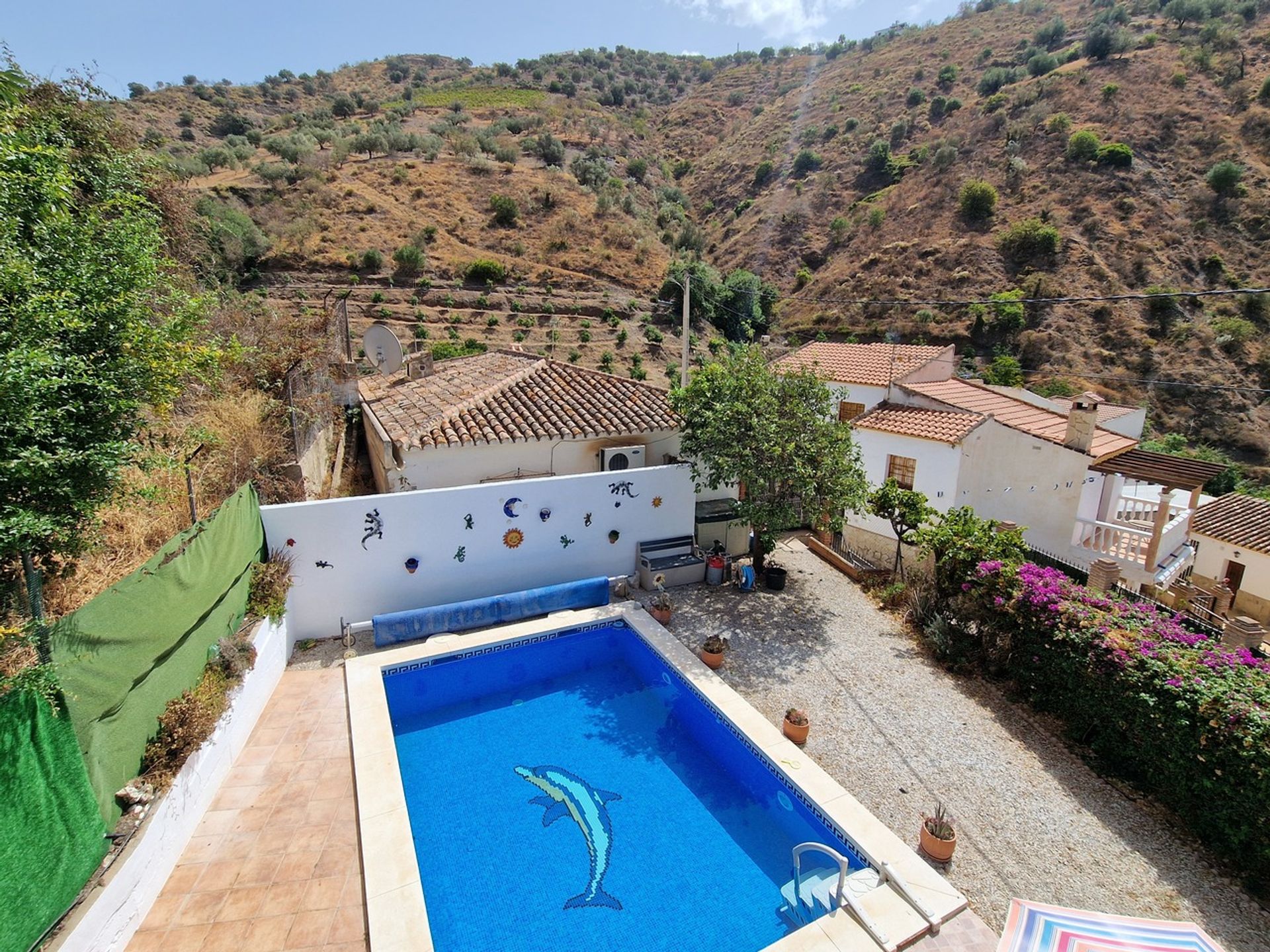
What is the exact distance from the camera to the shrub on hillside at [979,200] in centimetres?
5050

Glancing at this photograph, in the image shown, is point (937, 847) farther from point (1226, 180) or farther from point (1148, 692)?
point (1226, 180)

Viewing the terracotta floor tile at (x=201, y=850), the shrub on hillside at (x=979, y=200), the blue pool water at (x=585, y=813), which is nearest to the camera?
the blue pool water at (x=585, y=813)

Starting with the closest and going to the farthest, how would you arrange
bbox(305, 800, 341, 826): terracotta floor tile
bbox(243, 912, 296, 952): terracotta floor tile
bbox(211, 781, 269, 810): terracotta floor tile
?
bbox(243, 912, 296, 952): terracotta floor tile
bbox(305, 800, 341, 826): terracotta floor tile
bbox(211, 781, 269, 810): terracotta floor tile

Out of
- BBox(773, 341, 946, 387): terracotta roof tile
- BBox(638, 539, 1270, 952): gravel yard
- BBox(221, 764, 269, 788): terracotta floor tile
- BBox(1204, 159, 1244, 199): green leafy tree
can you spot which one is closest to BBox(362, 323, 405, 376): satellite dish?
BBox(773, 341, 946, 387): terracotta roof tile

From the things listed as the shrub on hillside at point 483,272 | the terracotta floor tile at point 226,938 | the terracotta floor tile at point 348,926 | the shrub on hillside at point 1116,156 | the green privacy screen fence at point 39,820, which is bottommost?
the terracotta floor tile at point 348,926

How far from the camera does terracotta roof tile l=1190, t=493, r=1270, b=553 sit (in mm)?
21906

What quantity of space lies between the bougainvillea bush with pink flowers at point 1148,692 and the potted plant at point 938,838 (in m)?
2.91

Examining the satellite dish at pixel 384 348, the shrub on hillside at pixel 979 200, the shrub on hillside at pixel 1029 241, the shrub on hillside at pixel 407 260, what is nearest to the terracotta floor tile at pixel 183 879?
the satellite dish at pixel 384 348

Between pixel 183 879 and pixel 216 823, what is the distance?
31.0 inches

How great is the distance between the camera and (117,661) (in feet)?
18.4

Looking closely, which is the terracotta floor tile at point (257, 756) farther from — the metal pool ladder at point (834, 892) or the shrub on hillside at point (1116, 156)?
the shrub on hillside at point (1116, 156)

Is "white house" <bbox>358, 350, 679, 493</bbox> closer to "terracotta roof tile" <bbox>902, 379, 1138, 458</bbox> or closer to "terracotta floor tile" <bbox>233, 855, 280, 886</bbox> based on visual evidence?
"terracotta floor tile" <bbox>233, 855, 280, 886</bbox>

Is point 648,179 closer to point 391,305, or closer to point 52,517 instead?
point 391,305

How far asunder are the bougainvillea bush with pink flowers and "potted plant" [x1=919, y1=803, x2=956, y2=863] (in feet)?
9.54
